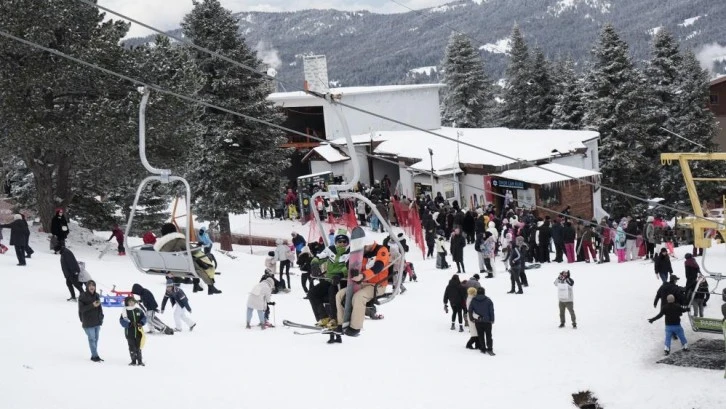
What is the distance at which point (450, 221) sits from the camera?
3056 centimetres

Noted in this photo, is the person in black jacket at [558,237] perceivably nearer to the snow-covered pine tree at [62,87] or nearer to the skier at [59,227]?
the snow-covered pine tree at [62,87]

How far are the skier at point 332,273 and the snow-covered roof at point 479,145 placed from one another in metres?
19.5

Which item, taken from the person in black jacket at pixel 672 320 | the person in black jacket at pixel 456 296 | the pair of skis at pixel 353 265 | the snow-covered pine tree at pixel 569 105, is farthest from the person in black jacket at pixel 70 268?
the snow-covered pine tree at pixel 569 105

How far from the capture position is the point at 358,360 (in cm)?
1722

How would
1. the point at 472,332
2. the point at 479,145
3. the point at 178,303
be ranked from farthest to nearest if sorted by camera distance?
the point at 479,145
the point at 178,303
the point at 472,332

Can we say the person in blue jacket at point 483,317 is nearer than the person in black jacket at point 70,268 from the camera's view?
Yes

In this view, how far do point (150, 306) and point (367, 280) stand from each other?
18.6 ft

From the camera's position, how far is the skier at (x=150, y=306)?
17609 mm

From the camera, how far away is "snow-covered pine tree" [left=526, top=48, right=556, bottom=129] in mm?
57656

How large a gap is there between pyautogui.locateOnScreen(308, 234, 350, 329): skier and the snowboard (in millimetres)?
272

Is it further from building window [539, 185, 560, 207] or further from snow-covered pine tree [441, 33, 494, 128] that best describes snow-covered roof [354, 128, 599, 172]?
snow-covered pine tree [441, 33, 494, 128]

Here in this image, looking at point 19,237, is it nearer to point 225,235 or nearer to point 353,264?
point 353,264

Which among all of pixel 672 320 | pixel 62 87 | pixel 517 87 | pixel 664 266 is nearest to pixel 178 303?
pixel 672 320

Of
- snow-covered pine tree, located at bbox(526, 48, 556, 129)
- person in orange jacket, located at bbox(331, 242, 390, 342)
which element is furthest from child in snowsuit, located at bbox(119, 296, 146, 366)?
snow-covered pine tree, located at bbox(526, 48, 556, 129)
